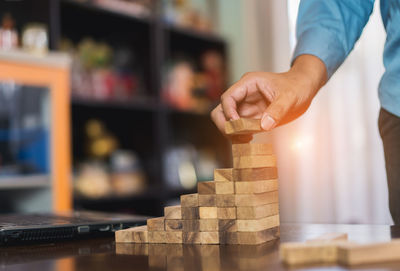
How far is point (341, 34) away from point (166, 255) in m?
0.64

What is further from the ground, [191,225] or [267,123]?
[267,123]

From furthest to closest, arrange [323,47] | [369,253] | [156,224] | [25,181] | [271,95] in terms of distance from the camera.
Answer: [25,181] → [323,47] → [271,95] → [156,224] → [369,253]

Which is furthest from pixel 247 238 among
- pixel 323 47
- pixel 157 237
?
pixel 323 47

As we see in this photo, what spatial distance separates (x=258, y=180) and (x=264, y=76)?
0.23m

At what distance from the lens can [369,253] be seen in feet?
1.39

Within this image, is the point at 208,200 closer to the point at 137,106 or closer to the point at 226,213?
the point at 226,213

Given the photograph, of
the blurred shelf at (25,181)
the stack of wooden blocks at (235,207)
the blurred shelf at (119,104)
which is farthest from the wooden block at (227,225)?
the blurred shelf at (119,104)

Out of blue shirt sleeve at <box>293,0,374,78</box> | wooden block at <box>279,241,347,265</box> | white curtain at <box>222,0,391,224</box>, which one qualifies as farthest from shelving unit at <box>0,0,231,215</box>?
wooden block at <box>279,241,347,265</box>

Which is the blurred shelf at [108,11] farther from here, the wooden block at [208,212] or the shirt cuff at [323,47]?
the wooden block at [208,212]

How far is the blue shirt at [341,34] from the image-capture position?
3.09 ft

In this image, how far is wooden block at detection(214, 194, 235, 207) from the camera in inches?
24.3

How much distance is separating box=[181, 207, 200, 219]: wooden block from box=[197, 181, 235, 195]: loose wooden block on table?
23mm

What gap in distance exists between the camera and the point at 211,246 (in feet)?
2.00

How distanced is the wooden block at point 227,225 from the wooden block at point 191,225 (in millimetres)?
29
